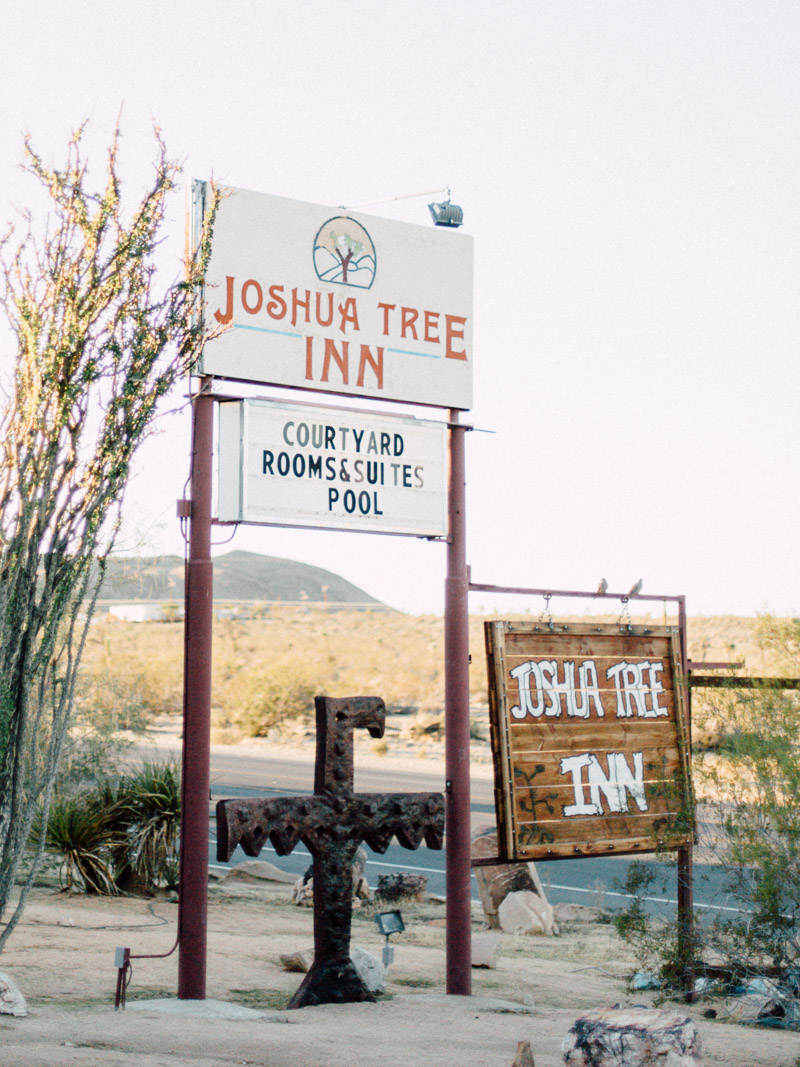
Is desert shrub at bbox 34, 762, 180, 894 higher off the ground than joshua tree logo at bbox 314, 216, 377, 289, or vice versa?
joshua tree logo at bbox 314, 216, 377, 289

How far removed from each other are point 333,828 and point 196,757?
3.12 feet

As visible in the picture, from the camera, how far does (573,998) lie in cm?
866

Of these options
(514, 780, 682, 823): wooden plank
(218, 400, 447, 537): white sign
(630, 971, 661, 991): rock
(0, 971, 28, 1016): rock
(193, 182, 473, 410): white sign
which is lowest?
(630, 971, 661, 991): rock

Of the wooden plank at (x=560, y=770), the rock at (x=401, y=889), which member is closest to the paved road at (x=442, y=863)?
the wooden plank at (x=560, y=770)

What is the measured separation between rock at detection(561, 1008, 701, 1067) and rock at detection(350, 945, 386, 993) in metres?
2.45

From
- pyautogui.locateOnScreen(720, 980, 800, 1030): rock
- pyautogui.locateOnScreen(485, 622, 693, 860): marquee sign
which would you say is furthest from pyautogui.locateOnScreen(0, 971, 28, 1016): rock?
pyautogui.locateOnScreen(720, 980, 800, 1030): rock

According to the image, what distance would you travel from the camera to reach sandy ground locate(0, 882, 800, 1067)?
6.07 meters

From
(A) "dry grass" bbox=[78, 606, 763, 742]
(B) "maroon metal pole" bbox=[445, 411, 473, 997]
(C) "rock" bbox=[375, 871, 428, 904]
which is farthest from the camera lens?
(A) "dry grass" bbox=[78, 606, 763, 742]

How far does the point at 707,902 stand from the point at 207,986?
6845 millimetres

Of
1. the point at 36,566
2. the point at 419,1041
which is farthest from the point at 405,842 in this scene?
the point at 36,566

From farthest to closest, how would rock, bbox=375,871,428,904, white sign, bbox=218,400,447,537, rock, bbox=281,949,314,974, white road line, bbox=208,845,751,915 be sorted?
rock, bbox=375,871,428,904
white road line, bbox=208,845,751,915
rock, bbox=281,949,314,974
white sign, bbox=218,400,447,537

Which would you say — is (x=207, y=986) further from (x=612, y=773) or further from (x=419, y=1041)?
(x=612, y=773)

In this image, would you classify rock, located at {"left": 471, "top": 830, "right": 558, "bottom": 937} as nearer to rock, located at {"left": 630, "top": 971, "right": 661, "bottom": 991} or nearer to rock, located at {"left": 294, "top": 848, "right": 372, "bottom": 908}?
rock, located at {"left": 294, "top": 848, "right": 372, "bottom": 908}

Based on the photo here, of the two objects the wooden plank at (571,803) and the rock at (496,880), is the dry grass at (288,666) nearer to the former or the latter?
the rock at (496,880)
